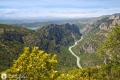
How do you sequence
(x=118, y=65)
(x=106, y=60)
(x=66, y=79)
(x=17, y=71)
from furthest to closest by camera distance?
1. (x=106, y=60)
2. (x=118, y=65)
3. (x=66, y=79)
4. (x=17, y=71)

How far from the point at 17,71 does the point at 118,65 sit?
2460cm

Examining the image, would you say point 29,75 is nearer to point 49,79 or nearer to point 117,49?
point 49,79

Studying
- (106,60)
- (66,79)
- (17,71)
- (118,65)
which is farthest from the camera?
(106,60)

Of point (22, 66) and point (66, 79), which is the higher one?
point (22, 66)

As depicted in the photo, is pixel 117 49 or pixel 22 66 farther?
pixel 117 49

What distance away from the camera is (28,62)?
2398 centimetres

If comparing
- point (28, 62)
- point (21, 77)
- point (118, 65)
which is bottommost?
point (118, 65)

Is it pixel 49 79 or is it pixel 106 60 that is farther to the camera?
pixel 106 60

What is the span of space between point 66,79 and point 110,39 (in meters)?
20.1

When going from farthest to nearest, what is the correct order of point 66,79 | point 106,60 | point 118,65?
point 106,60, point 118,65, point 66,79

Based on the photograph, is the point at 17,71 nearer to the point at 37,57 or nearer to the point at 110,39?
the point at 37,57

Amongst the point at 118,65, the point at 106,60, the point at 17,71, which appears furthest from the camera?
the point at 106,60

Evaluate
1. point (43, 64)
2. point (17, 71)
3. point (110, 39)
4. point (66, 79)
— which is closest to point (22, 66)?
point (17, 71)

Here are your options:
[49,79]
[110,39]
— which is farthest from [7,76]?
[110,39]
